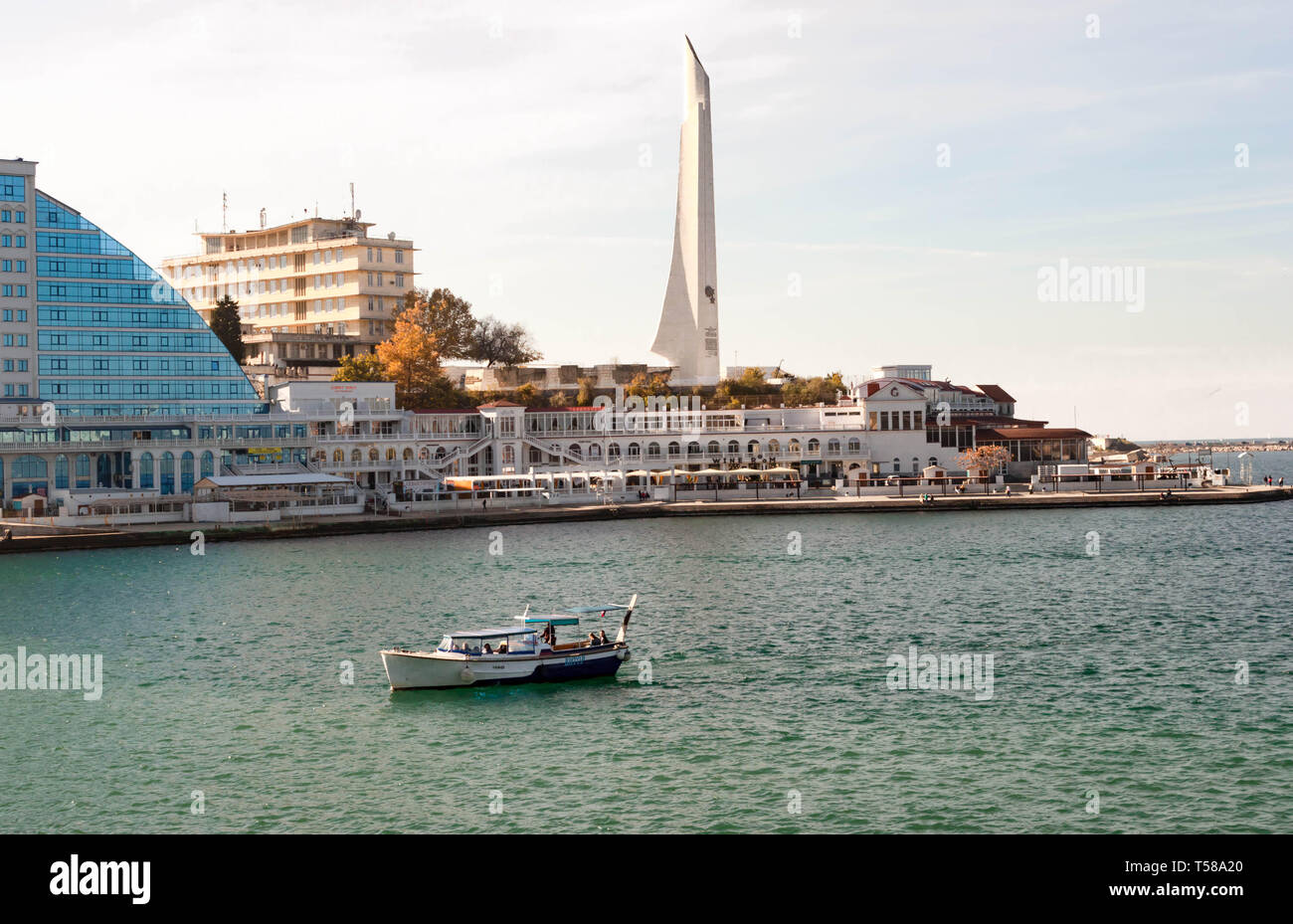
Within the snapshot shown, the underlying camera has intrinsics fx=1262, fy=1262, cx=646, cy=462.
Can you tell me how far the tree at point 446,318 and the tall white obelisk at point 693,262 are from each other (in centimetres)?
2306

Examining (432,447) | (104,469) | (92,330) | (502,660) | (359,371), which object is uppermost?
(92,330)

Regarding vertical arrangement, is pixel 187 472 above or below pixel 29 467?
below

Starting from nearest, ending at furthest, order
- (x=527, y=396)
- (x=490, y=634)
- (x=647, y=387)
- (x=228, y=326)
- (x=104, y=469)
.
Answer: (x=490, y=634) → (x=104, y=469) → (x=527, y=396) → (x=228, y=326) → (x=647, y=387)

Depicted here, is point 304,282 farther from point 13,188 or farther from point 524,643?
point 524,643

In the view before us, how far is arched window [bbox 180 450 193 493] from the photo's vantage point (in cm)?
10638

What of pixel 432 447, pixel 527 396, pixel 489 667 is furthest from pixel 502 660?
pixel 527 396

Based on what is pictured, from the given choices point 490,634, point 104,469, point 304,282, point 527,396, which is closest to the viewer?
point 490,634

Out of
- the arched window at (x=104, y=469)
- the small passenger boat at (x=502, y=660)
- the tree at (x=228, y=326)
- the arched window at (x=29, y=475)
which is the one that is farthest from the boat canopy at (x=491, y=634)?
the tree at (x=228, y=326)

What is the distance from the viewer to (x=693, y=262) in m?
142

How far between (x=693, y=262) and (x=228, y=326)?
51352 mm

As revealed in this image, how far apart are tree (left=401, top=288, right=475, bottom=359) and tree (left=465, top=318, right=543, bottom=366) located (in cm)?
291

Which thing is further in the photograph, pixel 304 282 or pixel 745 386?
pixel 304 282

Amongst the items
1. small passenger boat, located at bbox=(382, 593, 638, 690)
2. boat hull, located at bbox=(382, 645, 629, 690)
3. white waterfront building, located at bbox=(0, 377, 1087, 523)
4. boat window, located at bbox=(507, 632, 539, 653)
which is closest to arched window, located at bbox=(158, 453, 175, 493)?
white waterfront building, located at bbox=(0, 377, 1087, 523)

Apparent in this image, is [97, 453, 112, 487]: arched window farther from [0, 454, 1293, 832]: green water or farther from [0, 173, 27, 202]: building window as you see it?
[0, 454, 1293, 832]: green water
